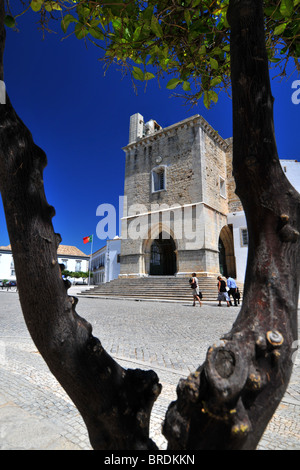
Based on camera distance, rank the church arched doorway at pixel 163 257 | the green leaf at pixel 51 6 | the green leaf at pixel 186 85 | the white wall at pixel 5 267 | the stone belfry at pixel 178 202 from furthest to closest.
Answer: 1. the white wall at pixel 5 267
2. the church arched doorway at pixel 163 257
3. the stone belfry at pixel 178 202
4. the green leaf at pixel 186 85
5. the green leaf at pixel 51 6

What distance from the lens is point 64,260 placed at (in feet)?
181

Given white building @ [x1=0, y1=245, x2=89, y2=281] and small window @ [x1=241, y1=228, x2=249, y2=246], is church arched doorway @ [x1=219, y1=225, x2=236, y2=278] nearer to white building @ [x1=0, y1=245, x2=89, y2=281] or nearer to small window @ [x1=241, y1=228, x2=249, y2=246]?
small window @ [x1=241, y1=228, x2=249, y2=246]

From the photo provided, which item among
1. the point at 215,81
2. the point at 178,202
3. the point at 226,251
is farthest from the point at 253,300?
the point at 226,251

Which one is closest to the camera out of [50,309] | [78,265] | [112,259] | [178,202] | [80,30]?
[50,309]

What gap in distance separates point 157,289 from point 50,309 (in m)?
15.8

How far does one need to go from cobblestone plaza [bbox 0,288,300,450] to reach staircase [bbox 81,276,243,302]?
9.15m

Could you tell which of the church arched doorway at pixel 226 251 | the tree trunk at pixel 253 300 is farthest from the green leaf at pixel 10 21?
the church arched doorway at pixel 226 251

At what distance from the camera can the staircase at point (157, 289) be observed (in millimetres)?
15078

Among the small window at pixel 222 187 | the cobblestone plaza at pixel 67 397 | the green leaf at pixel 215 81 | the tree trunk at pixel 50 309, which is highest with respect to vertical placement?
the small window at pixel 222 187

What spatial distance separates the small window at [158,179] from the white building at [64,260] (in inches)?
1415

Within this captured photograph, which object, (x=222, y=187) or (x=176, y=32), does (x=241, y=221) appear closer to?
(x=222, y=187)

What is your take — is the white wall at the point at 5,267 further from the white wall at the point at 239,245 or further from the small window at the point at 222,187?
the white wall at the point at 239,245

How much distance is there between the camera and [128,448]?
3.78ft
